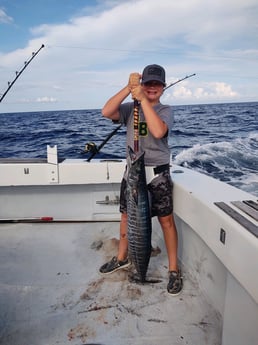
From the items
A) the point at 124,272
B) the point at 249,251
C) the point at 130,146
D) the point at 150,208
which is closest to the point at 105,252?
the point at 124,272

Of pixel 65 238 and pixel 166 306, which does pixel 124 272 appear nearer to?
pixel 166 306

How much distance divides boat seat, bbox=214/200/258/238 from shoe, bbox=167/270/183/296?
0.78 meters

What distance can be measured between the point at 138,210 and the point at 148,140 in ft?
1.63

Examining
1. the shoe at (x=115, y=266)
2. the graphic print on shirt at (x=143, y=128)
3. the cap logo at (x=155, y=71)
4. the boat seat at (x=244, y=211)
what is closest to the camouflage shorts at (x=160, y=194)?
the graphic print on shirt at (x=143, y=128)

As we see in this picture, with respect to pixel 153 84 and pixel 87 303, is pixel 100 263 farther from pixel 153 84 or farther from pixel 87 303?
pixel 153 84

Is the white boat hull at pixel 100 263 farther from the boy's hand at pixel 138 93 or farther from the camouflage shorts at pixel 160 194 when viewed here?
the boy's hand at pixel 138 93

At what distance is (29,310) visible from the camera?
2201 millimetres

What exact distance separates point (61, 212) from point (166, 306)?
1.86m

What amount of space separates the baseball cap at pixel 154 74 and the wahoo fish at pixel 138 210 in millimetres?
495

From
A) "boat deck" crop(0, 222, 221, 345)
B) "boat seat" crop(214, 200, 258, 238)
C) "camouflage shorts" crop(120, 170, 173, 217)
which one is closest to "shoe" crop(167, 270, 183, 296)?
"boat deck" crop(0, 222, 221, 345)

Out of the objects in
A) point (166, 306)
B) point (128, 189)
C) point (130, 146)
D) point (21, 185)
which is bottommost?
point (166, 306)

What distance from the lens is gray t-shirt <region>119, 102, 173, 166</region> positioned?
2.22 m

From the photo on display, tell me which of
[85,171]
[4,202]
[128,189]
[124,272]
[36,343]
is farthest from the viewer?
[4,202]

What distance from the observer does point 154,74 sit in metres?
2.12
